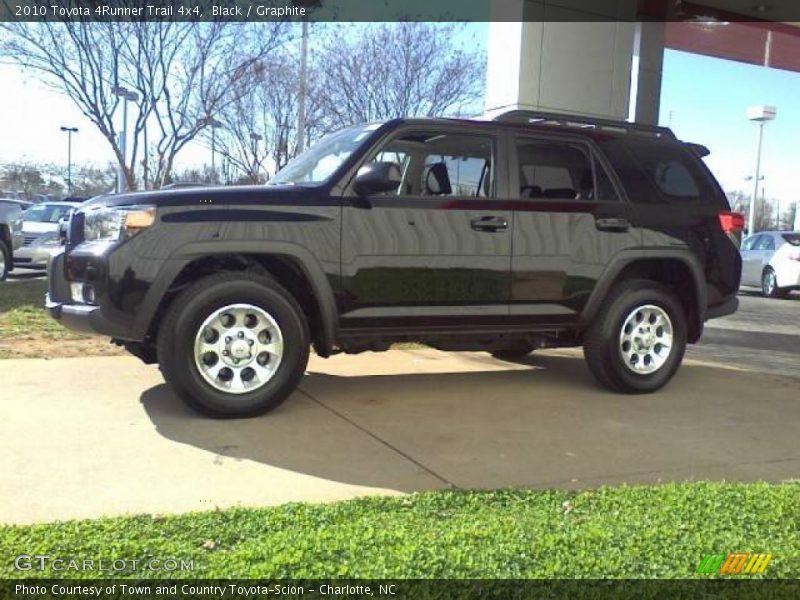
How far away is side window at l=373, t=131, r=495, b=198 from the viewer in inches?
215

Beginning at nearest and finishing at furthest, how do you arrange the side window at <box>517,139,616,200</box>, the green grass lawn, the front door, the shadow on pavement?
1. the green grass lawn
2. the shadow on pavement
3. the front door
4. the side window at <box>517,139,616,200</box>

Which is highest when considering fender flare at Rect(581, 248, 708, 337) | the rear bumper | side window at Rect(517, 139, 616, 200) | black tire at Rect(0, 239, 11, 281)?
side window at Rect(517, 139, 616, 200)

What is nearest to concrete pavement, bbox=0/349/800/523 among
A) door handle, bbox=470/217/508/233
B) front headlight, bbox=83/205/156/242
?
front headlight, bbox=83/205/156/242

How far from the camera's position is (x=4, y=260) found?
14203 mm

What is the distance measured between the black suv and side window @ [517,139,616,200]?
0.02 m

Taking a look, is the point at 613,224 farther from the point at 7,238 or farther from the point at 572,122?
the point at 7,238

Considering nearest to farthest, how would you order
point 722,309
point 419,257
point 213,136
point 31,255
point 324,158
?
point 419,257 < point 324,158 < point 722,309 < point 31,255 < point 213,136

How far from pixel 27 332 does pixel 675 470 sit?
21.7 ft

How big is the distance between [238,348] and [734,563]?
10.2 ft

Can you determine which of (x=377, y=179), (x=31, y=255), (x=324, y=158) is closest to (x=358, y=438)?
(x=377, y=179)

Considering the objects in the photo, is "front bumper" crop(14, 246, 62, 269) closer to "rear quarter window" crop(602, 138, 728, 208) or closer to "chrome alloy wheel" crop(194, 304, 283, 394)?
"chrome alloy wheel" crop(194, 304, 283, 394)

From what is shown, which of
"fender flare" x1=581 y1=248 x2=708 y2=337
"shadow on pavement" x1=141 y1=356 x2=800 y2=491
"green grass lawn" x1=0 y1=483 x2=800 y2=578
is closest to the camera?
"green grass lawn" x1=0 y1=483 x2=800 y2=578

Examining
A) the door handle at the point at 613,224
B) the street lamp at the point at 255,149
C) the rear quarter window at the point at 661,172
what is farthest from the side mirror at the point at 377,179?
the street lamp at the point at 255,149

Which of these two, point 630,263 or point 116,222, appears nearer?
point 116,222
